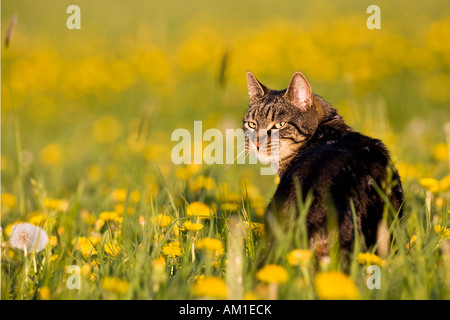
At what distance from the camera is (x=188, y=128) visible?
6.62 meters

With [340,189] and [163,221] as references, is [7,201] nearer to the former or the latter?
[163,221]

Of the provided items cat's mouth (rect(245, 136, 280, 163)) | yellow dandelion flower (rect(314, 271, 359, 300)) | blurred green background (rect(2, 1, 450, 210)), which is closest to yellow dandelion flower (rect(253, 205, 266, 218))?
cat's mouth (rect(245, 136, 280, 163))

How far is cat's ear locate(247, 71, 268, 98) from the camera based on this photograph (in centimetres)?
347

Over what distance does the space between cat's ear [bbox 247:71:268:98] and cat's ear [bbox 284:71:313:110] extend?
0.35m

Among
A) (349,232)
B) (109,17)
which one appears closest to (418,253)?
(349,232)

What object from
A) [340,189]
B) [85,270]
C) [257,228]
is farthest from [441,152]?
[85,270]

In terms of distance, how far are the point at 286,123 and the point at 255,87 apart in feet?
1.67

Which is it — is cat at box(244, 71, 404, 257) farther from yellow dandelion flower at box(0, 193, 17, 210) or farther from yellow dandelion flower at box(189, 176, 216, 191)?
yellow dandelion flower at box(0, 193, 17, 210)

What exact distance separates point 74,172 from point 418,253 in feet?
12.4

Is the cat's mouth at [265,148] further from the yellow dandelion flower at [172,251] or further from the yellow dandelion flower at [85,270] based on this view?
the yellow dandelion flower at [85,270]

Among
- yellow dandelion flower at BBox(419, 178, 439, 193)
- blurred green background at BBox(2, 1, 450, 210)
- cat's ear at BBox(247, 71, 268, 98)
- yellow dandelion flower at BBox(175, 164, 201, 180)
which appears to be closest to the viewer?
yellow dandelion flower at BBox(419, 178, 439, 193)

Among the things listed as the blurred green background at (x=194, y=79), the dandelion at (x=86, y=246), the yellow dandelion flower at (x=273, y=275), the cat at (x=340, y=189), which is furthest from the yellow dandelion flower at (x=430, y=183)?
the blurred green background at (x=194, y=79)
